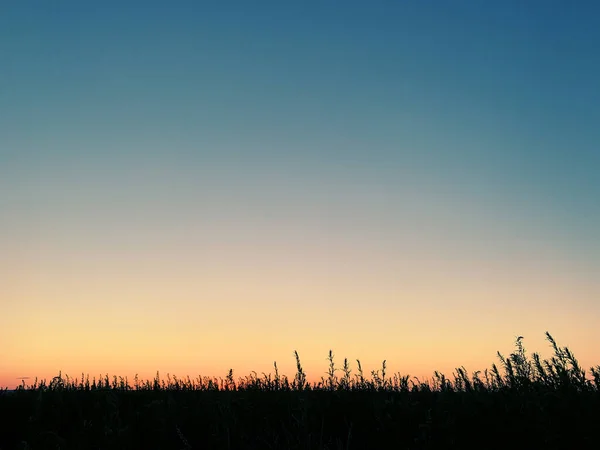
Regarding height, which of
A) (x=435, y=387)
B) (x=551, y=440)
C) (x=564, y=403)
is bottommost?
(x=551, y=440)

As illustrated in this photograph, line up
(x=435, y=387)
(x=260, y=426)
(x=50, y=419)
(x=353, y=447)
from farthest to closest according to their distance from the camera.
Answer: (x=435, y=387), (x=50, y=419), (x=260, y=426), (x=353, y=447)

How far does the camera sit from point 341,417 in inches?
321

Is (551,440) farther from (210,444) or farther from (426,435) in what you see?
(210,444)

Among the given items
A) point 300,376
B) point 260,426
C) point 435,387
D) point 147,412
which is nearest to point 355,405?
point 300,376

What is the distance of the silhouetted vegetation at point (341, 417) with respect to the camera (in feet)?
21.6

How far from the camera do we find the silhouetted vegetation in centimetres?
659

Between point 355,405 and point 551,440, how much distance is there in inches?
127

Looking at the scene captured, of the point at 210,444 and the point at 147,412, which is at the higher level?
the point at 147,412

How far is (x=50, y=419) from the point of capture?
842cm

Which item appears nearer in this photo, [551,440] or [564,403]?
[551,440]

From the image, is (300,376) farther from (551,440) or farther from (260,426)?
(551,440)

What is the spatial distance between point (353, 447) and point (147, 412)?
380 centimetres

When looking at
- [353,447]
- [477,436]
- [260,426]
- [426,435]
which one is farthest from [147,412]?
[477,436]

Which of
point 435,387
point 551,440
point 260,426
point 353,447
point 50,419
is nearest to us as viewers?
point 551,440
